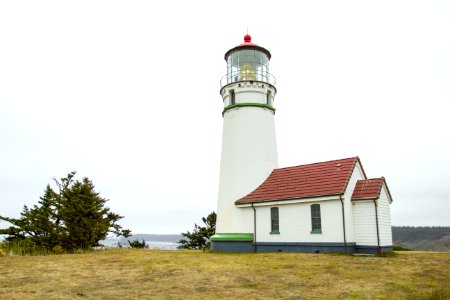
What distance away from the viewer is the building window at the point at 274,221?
19.9 metres

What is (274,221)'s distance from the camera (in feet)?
66.0

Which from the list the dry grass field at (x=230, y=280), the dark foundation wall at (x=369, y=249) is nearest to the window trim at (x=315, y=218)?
the dark foundation wall at (x=369, y=249)

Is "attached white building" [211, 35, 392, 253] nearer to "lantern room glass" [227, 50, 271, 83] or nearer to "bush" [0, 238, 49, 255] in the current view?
"lantern room glass" [227, 50, 271, 83]

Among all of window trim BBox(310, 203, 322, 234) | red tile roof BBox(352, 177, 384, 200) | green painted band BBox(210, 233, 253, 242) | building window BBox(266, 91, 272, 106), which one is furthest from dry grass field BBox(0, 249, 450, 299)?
building window BBox(266, 91, 272, 106)

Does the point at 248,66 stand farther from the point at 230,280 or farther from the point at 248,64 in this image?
the point at 230,280

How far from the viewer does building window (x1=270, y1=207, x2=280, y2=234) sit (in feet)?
65.3

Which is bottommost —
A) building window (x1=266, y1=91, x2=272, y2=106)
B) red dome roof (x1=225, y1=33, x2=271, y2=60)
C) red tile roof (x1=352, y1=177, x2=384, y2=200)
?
red tile roof (x1=352, y1=177, x2=384, y2=200)

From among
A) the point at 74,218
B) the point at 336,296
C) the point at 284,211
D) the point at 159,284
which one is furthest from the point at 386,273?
the point at 74,218

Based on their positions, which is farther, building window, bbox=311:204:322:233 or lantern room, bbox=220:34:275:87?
lantern room, bbox=220:34:275:87

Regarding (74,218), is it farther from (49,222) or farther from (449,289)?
(449,289)

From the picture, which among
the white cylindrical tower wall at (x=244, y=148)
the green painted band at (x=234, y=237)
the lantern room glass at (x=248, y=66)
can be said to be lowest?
the green painted band at (x=234, y=237)

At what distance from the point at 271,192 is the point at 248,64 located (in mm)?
8186

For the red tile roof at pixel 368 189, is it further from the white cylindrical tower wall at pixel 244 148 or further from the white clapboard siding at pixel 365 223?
the white cylindrical tower wall at pixel 244 148

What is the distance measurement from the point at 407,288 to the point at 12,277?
10716 millimetres
